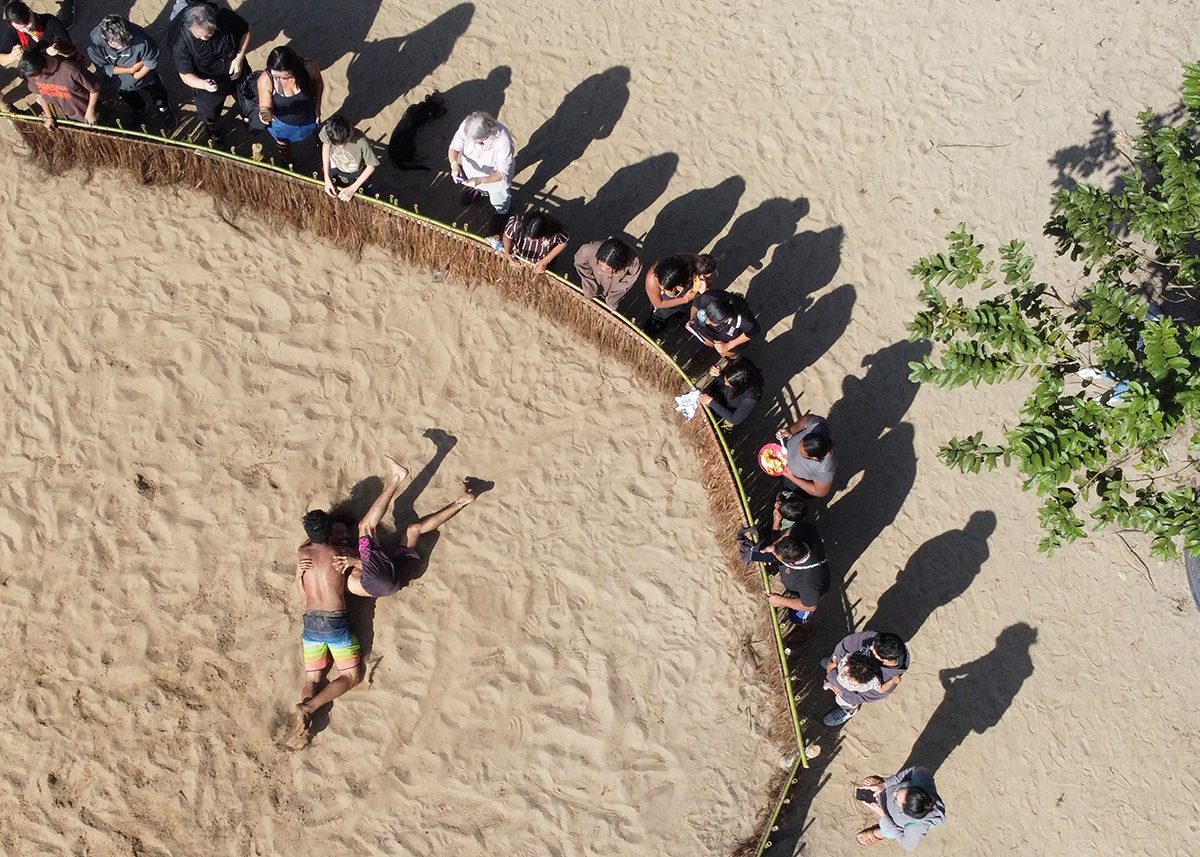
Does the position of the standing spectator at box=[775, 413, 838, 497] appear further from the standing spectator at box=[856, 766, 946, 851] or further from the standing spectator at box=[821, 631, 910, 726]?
the standing spectator at box=[856, 766, 946, 851]

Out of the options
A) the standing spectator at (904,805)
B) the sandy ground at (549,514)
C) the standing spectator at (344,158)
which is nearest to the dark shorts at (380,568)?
the sandy ground at (549,514)

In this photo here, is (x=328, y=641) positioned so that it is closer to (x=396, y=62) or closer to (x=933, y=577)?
(x=933, y=577)

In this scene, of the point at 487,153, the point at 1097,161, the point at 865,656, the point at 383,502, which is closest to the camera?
the point at 865,656

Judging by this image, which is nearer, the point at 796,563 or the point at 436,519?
the point at 796,563

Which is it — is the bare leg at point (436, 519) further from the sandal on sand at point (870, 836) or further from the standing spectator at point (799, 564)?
the sandal on sand at point (870, 836)

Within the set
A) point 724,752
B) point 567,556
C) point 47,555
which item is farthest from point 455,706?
point 47,555

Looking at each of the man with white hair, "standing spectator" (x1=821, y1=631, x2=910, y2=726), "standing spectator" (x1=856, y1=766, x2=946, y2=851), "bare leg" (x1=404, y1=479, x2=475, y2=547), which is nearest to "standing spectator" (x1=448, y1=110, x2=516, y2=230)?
the man with white hair

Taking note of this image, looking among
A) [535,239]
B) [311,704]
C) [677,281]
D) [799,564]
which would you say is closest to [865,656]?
[799,564]
